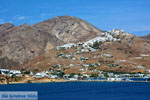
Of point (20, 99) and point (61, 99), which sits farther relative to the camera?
point (61, 99)

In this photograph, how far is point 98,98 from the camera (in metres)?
134

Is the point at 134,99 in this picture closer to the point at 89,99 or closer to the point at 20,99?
the point at 89,99

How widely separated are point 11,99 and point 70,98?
31.8 m

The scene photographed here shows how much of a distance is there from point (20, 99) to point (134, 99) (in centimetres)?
4696

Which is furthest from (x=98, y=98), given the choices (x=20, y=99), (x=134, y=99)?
(x=20, y=99)

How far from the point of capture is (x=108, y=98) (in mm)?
134625

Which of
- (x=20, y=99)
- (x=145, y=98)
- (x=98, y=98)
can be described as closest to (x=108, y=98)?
(x=98, y=98)

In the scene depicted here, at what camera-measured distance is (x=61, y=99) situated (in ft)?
441

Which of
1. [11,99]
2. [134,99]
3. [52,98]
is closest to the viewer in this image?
[11,99]

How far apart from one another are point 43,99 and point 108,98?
27.9 metres

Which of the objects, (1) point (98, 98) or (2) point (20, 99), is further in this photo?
(1) point (98, 98)

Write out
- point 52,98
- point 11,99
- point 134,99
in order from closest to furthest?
point 11,99 → point 134,99 → point 52,98

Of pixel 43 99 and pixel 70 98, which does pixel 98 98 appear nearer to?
pixel 70 98

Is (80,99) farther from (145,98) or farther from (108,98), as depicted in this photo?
(145,98)
